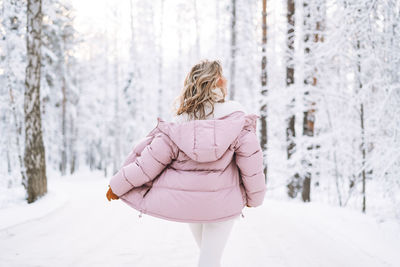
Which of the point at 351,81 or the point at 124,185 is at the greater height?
the point at 351,81

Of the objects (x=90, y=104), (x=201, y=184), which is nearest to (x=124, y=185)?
(x=201, y=184)

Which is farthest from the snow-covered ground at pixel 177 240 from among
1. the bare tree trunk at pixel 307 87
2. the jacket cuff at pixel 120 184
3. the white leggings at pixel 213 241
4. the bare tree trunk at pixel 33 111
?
the bare tree trunk at pixel 307 87

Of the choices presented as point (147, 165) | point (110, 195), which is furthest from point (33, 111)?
point (147, 165)

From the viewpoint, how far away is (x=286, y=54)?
9.69 m

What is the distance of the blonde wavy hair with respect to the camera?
2496 mm

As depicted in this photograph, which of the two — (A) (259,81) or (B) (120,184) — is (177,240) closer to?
(B) (120,184)

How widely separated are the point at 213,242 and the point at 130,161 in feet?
3.18

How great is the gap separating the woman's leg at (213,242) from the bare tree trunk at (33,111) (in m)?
7.12

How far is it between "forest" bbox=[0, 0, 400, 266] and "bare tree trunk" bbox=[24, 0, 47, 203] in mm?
26

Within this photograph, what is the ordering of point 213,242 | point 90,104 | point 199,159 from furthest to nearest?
1. point 90,104
2. point 213,242
3. point 199,159

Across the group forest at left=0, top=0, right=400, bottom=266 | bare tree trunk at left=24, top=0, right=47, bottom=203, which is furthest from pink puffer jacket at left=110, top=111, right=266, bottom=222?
bare tree trunk at left=24, top=0, right=47, bottom=203

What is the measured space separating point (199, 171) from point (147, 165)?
1.36ft

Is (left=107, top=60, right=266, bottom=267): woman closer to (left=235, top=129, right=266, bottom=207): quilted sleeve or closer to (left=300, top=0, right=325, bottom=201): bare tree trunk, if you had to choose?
(left=235, top=129, right=266, bottom=207): quilted sleeve

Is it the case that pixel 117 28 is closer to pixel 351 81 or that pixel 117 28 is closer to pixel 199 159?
pixel 351 81
